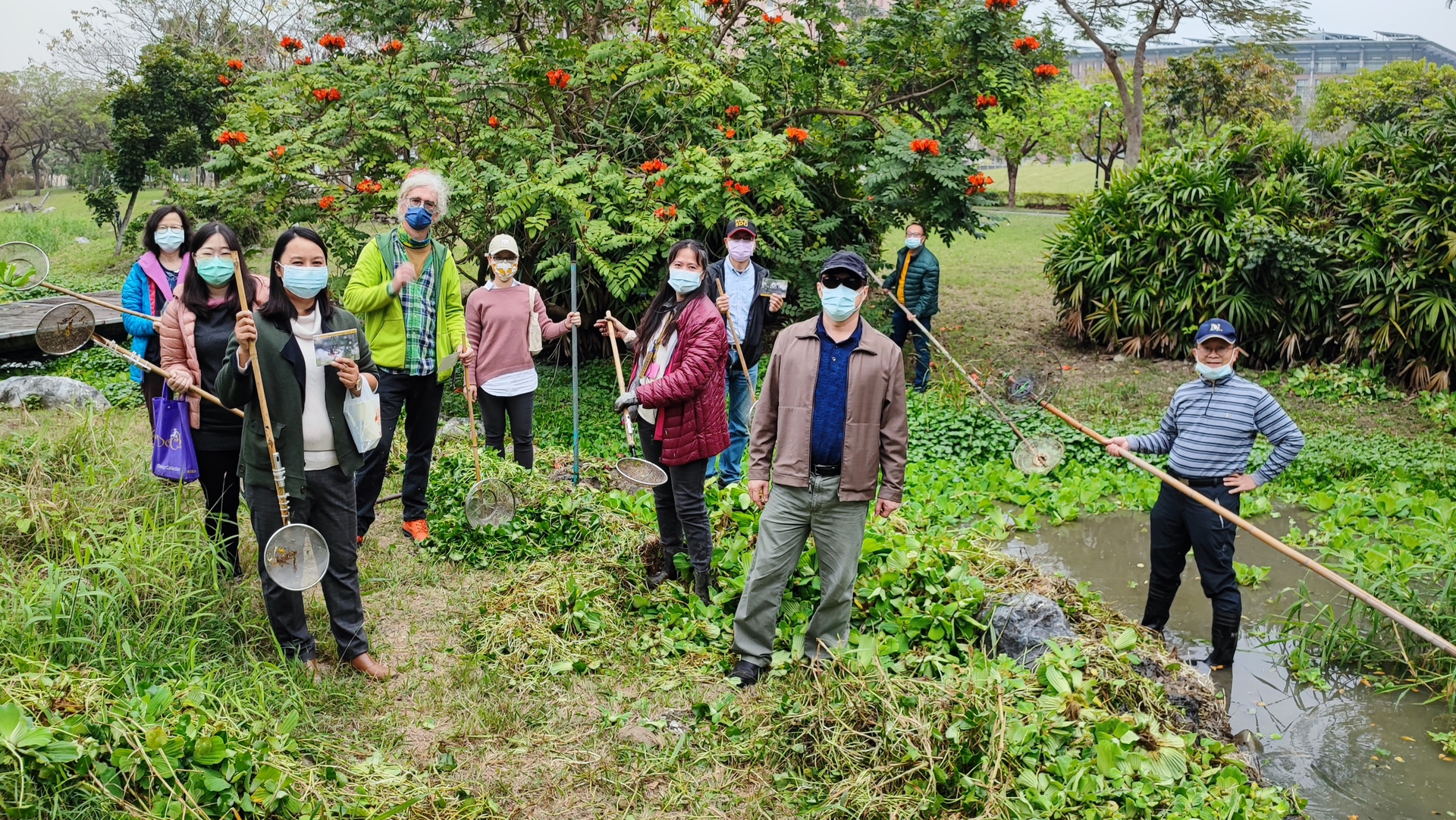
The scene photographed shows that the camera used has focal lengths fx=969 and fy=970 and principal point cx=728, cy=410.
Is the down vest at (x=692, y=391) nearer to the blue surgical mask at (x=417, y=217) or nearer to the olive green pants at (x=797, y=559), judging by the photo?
the olive green pants at (x=797, y=559)

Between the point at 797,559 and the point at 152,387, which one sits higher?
the point at 152,387

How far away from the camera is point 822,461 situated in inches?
168

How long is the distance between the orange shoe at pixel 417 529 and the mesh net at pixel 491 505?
34 cm

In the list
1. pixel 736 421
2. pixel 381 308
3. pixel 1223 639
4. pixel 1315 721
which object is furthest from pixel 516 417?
pixel 1315 721

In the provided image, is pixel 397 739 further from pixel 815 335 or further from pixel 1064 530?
pixel 1064 530

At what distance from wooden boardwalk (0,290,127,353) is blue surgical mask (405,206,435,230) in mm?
5854

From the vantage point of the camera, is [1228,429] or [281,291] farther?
[1228,429]

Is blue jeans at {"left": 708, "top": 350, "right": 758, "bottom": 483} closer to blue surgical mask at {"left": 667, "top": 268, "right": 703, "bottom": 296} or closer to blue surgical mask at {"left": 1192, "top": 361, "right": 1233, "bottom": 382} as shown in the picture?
blue surgical mask at {"left": 667, "top": 268, "right": 703, "bottom": 296}

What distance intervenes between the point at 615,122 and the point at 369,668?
729 cm

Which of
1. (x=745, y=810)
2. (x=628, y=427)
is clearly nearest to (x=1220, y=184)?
(x=628, y=427)

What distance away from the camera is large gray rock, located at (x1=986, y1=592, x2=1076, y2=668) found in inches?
177

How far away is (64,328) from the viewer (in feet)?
16.2

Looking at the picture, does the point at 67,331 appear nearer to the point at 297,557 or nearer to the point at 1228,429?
the point at 297,557

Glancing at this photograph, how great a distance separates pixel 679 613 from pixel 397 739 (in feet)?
5.46
